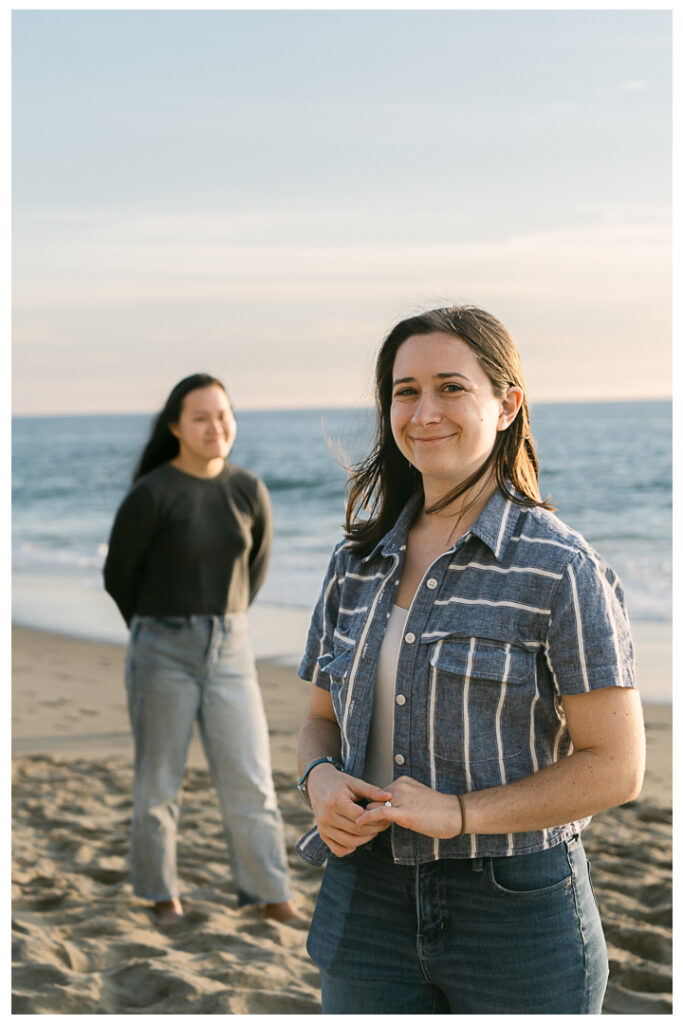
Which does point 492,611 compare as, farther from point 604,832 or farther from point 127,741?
point 127,741

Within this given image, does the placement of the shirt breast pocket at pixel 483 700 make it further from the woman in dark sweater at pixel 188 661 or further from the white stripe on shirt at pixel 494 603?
the woman in dark sweater at pixel 188 661

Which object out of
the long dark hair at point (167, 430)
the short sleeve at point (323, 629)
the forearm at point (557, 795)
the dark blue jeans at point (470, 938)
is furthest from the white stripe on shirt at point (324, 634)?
the long dark hair at point (167, 430)

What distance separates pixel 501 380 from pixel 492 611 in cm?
44

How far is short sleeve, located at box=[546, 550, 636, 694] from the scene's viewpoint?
5.34ft

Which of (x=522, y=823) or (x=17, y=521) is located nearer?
(x=522, y=823)

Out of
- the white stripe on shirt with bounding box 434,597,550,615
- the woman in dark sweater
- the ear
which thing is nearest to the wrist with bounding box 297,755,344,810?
the white stripe on shirt with bounding box 434,597,550,615

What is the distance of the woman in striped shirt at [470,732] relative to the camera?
166 centimetres

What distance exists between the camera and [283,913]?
4.33 m

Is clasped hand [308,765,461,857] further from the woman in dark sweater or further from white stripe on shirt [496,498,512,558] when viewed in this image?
the woman in dark sweater

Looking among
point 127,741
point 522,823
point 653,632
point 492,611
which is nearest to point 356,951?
point 522,823

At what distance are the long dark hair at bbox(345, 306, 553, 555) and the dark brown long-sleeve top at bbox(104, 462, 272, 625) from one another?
2249 millimetres

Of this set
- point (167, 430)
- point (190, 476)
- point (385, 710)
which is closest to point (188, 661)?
point (190, 476)

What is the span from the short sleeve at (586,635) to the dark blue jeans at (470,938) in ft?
1.13

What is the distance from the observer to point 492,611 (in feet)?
5.63
